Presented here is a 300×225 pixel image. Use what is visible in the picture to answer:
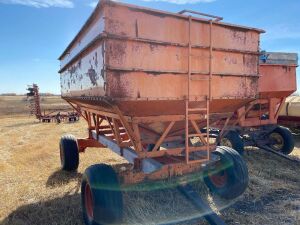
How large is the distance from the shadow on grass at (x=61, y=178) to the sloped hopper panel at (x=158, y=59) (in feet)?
8.14

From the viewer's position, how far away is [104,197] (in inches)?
162

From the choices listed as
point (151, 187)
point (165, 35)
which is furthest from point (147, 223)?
point (165, 35)

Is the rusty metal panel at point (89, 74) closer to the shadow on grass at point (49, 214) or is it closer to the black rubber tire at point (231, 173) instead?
the shadow on grass at point (49, 214)

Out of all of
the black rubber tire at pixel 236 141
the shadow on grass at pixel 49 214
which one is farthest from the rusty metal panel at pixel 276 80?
the shadow on grass at pixel 49 214

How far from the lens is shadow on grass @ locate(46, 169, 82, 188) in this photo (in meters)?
6.65

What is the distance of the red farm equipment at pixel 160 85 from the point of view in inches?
163

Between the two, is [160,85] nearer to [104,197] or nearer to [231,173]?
[104,197]

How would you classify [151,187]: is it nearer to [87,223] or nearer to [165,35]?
[87,223]

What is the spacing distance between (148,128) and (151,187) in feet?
4.80

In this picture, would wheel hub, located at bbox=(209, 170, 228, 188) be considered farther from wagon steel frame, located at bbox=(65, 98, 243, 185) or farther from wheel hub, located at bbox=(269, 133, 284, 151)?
wheel hub, located at bbox=(269, 133, 284, 151)

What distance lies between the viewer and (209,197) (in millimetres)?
5723

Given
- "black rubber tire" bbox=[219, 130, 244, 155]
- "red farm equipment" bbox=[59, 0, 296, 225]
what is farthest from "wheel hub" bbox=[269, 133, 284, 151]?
"red farm equipment" bbox=[59, 0, 296, 225]

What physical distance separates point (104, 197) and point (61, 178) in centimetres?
334

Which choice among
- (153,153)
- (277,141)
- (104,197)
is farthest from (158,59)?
(277,141)
